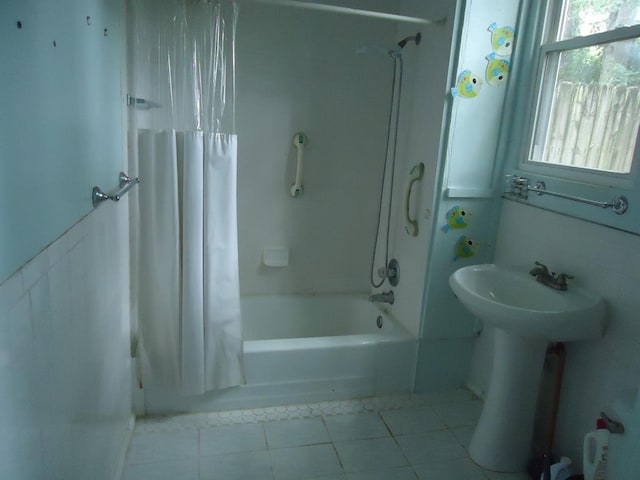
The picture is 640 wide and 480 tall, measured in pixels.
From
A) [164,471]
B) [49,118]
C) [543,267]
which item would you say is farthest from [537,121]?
[164,471]

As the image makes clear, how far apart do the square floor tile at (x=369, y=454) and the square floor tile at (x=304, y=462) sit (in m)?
0.05

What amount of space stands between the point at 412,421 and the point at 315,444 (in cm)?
52

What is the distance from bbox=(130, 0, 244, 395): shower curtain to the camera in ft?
6.31

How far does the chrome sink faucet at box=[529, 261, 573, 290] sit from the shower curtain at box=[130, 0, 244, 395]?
4.31 feet

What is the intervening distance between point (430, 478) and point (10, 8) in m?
2.06

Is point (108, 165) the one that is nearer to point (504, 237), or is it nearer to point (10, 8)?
point (10, 8)

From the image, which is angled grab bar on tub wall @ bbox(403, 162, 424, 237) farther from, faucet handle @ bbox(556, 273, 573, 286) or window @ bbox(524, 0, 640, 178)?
faucet handle @ bbox(556, 273, 573, 286)

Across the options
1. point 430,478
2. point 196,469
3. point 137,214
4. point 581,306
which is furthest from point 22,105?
point 430,478

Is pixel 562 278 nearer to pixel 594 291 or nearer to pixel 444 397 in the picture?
pixel 594 291

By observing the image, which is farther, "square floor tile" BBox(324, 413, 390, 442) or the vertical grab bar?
the vertical grab bar

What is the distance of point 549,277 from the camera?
6.27 feet

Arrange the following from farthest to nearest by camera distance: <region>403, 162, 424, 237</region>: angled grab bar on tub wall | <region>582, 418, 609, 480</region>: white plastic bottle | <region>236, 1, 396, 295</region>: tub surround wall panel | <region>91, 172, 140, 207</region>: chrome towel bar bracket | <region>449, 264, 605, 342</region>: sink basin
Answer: <region>236, 1, 396, 295</region>: tub surround wall panel, <region>403, 162, 424, 237</region>: angled grab bar on tub wall, <region>449, 264, 605, 342</region>: sink basin, <region>582, 418, 609, 480</region>: white plastic bottle, <region>91, 172, 140, 207</region>: chrome towel bar bracket

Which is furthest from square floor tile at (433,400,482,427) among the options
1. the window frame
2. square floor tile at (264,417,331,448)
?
the window frame

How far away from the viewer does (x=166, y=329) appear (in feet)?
6.98
